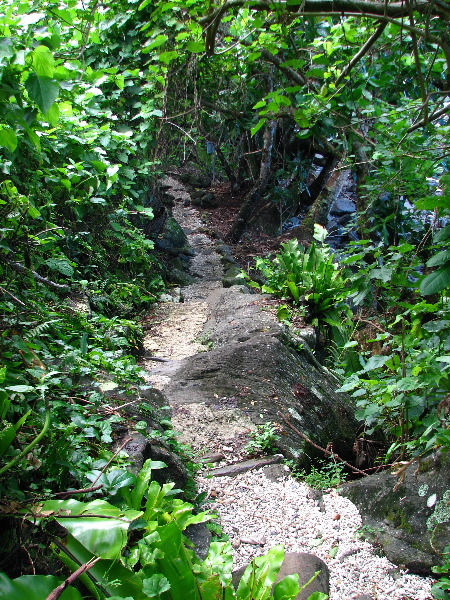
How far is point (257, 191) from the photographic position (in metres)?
10.7

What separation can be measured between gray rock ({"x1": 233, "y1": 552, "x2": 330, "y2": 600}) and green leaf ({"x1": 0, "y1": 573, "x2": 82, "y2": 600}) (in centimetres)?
95

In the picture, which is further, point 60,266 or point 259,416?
point 259,416

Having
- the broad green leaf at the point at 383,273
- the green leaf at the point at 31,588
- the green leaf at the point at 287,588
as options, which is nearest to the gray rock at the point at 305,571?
the green leaf at the point at 287,588

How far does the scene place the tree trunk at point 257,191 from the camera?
9812 mm

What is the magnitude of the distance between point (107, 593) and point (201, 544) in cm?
96

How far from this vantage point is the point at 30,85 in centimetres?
153

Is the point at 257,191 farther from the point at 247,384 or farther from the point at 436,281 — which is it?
the point at 436,281

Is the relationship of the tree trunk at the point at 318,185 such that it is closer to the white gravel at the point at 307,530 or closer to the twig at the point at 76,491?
the white gravel at the point at 307,530

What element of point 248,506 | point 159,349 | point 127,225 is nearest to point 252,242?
point 127,225

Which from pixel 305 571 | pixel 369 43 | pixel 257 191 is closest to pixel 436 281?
pixel 369 43

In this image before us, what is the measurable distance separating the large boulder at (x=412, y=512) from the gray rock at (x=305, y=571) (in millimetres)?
488

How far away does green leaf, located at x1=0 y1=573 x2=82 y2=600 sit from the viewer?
124 cm

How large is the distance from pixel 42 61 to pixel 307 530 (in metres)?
2.54

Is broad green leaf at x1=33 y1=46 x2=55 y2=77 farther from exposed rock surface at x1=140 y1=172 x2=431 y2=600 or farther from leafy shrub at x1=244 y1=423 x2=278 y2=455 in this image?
leafy shrub at x1=244 y1=423 x2=278 y2=455
